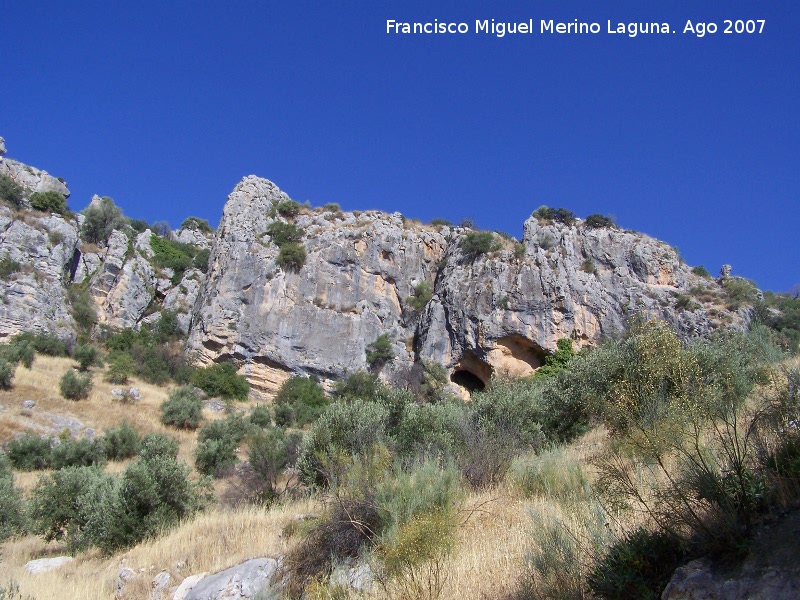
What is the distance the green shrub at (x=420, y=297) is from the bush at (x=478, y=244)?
336 centimetres

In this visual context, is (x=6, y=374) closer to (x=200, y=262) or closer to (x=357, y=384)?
(x=357, y=384)

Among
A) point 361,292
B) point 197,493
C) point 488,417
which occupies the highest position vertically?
point 361,292

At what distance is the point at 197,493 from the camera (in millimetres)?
9328

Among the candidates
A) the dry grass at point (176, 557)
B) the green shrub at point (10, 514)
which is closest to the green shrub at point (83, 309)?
the green shrub at point (10, 514)

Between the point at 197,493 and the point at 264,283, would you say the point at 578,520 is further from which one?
the point at 264,283

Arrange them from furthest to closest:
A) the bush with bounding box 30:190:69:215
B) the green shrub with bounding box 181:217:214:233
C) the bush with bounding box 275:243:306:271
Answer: the green shrub with bounding box 181:217:214:233, the bush with bounding box 30:190:69:215, the bush with bounding box 275:243:306:271

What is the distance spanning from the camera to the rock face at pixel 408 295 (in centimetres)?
2852

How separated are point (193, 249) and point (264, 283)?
2065 centimetres

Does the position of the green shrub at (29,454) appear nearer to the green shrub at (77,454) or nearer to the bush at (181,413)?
the green shrub at (77,454)

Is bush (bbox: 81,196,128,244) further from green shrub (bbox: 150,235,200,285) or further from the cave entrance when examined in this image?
the cave entrance

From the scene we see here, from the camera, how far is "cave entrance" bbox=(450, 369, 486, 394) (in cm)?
3038

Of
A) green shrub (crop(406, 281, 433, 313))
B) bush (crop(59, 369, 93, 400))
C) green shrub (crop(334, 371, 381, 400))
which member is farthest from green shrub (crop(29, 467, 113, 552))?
green shrub (crop(406, 281, 433, 313))

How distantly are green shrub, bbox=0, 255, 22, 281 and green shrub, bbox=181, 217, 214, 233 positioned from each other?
76.2 ft

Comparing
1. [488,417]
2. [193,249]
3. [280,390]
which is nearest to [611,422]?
[488,417]
